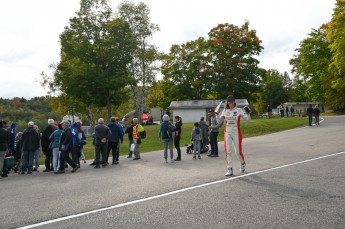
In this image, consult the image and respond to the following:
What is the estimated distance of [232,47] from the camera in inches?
2169

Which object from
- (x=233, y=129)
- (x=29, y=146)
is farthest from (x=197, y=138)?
(x=29, y=146)

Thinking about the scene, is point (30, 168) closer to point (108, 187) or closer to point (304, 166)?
point (108, 187)

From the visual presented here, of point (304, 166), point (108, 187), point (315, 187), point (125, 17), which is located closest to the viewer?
point (315, 187)

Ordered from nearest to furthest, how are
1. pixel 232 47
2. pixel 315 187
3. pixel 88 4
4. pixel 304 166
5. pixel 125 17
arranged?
pixel 315 187 < pixel 304 166 < pixel 88 4 < pixel 125 17 < pixel 232 47

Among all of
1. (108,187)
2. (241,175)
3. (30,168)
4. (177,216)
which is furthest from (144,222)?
(30,168)

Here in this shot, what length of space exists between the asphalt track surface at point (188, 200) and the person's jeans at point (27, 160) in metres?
2.91

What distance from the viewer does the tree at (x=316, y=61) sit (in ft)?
189

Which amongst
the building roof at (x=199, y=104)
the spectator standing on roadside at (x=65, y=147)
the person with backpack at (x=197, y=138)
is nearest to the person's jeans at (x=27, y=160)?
the spectator standing on roadside at (x=65, y=147)

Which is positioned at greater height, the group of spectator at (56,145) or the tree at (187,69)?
the tree at (187,69)

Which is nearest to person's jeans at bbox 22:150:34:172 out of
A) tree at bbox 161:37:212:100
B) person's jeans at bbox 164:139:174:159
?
person's jeans at bbox 164:139:174:159

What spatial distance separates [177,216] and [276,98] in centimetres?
9596

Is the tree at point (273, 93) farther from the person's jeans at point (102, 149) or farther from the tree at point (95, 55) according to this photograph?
the person's jeans at point (102, 149)

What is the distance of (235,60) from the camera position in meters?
54.9

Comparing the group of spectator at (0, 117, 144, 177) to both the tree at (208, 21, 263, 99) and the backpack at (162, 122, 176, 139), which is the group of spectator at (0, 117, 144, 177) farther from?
the tree at (208, 21, 263, 99)
